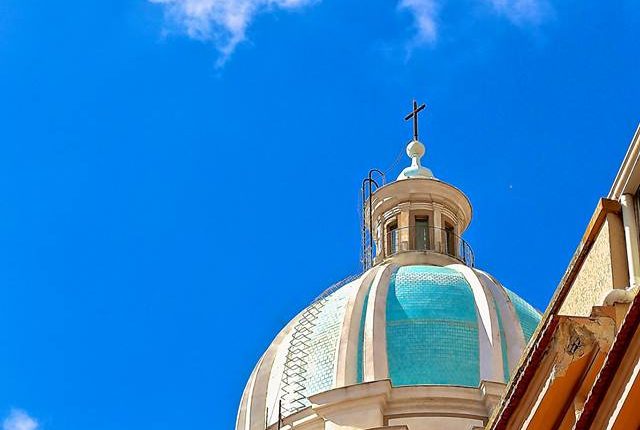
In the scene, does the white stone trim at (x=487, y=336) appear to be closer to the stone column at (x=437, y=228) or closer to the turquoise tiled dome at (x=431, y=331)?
the turquoise tiled dome at (x=431, y=331)

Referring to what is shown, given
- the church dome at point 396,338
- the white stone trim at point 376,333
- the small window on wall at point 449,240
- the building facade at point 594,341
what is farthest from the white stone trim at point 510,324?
the building facade at point 594,341

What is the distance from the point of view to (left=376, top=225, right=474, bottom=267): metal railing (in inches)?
1443

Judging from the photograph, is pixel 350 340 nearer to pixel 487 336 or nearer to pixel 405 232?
pixel 487 336

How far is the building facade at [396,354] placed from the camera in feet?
100

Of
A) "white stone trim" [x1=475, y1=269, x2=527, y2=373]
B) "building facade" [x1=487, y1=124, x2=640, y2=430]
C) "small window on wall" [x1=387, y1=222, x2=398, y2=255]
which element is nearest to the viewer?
"building facade" [x1=487, y1=124, x2=640, y2=430]

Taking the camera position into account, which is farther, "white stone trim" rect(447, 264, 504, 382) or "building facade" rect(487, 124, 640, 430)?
"white stone trim" rect(447, 264, 504, 382)

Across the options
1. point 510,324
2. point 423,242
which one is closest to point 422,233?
point 423,242

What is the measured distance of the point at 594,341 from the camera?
35.2 ft

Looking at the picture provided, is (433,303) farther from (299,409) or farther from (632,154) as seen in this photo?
(632,154)

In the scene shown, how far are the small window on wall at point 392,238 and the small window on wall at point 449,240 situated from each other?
3.30 feet

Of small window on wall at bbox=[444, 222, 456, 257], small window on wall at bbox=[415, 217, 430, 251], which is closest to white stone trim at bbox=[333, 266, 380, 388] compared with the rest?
small window on wall at bbox=[415, 217, 430, 251]

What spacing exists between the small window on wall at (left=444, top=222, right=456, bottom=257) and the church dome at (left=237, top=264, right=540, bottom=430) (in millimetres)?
2452

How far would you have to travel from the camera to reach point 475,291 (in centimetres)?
3347

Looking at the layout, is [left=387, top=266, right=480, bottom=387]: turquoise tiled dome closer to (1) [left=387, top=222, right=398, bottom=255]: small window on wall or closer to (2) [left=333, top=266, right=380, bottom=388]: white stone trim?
(2) [left=333, top=266, right=380, bottom=388]: white stone trim
